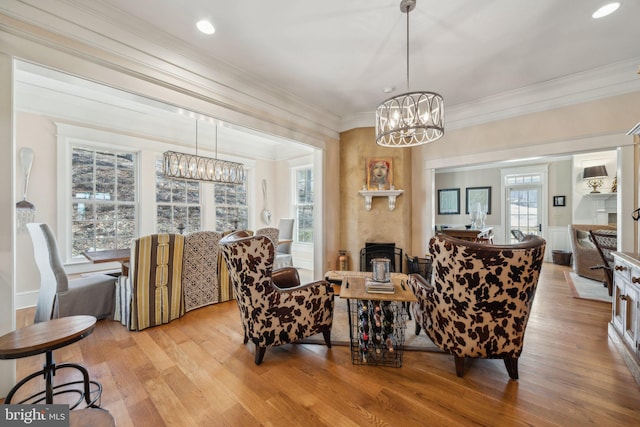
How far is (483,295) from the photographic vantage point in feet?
5.82

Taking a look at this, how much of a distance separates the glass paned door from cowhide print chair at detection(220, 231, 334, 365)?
→ 6.77 meters

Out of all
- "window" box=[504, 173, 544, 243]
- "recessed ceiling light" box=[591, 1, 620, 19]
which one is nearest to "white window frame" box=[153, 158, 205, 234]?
Answer: "recessed ceiling light" box=[591, 1, 620, 19]

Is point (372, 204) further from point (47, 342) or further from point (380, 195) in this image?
point (47, 342)

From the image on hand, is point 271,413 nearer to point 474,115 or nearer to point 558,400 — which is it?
point 558,400

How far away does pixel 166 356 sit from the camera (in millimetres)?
2268

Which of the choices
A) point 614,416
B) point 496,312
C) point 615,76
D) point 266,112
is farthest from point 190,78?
point 615,76

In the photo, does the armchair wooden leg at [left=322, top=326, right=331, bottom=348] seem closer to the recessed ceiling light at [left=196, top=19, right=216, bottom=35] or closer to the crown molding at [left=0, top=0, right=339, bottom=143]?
the crown molding at [left=0, top=0, right=339, bottom=143]

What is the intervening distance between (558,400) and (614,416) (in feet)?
0.84

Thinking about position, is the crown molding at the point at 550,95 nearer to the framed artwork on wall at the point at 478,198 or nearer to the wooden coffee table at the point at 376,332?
the wooden coffee table at the point at 376,332

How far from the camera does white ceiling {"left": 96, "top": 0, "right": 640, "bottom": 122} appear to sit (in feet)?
7.06

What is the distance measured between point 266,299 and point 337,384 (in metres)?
0.82

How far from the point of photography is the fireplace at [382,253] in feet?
14.8

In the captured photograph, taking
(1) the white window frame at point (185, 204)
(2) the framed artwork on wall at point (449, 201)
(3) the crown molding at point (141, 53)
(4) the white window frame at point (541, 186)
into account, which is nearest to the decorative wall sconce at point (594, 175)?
(4) the white window frame at point (541, 186)

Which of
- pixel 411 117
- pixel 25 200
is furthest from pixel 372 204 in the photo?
pixel 25 200
